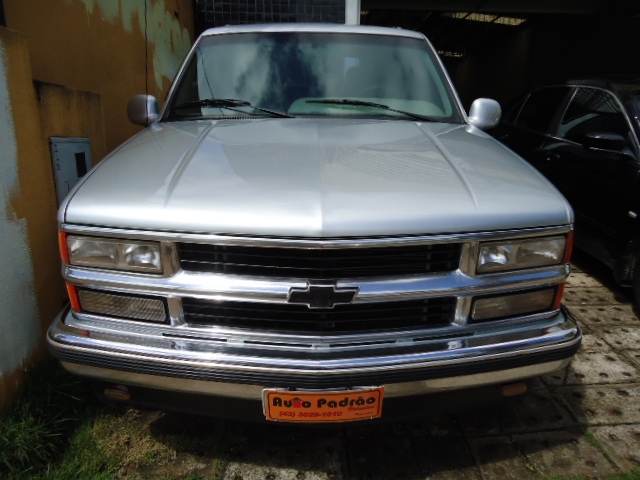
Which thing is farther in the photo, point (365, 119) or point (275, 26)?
point (275, 26)

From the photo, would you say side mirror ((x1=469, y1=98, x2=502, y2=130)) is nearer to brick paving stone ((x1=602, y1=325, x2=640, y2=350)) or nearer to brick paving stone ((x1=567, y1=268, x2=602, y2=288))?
brick paving stone ((x1=602, y1=325, x2=640, y2=350))

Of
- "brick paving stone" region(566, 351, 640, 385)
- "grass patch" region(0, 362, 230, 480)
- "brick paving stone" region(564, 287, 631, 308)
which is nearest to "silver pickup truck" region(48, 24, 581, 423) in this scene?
"grass patch" region(0, 362, 230, 480)

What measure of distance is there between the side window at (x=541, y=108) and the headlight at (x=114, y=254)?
168 inches

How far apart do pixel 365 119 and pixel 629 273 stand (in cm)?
236

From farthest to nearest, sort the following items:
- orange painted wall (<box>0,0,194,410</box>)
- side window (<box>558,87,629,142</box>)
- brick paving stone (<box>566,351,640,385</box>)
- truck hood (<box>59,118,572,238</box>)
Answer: side window (<box>558,87,629,142</box>)
brick paving stone (<box>566,351,640,385</box>)
orange painted wall (<box>0,0,194,410</box>)
truck hood (<box>59,118,572,238</box>)

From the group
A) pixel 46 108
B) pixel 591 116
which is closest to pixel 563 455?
pixel 46 108

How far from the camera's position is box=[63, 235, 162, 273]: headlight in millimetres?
1630

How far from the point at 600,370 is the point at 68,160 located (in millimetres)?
3245

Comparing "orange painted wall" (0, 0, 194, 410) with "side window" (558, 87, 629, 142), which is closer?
"orange painted wall" (0, 0, 194, 410)

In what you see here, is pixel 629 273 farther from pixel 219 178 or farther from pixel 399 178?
pixel 219 178

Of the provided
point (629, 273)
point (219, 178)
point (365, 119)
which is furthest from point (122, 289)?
point (629, 273)

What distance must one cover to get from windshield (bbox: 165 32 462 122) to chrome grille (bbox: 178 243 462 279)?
1.16 m

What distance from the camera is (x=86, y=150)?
9.32 feet

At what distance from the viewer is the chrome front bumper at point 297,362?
5.19ft
